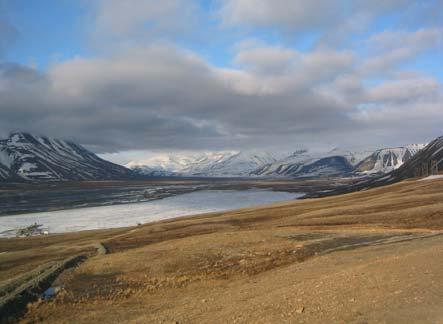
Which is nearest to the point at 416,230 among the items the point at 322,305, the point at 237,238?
the point at 237,238

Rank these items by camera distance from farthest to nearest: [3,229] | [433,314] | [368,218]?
[3,229] < [368,218] < [433,314]

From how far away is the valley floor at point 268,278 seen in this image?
18.7 meters

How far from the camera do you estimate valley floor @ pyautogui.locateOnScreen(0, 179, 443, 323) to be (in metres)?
18.7

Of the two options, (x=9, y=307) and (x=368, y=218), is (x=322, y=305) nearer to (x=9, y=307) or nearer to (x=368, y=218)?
(x=9, y=307)

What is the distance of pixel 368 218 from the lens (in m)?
56.2

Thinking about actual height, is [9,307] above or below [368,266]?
below

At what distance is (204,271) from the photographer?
34.1m

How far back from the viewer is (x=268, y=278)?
29125 mm

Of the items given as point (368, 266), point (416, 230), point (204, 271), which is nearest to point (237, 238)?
point (204, 271)

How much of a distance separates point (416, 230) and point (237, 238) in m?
17.8

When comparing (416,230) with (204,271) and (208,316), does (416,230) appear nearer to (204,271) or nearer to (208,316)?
(204,271)

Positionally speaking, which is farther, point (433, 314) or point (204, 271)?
point (204, 271)

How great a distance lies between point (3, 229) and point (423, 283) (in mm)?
104075

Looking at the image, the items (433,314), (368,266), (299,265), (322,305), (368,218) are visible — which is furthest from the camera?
(368,218)
